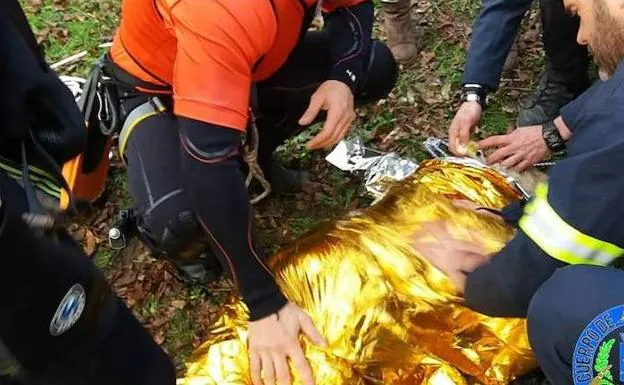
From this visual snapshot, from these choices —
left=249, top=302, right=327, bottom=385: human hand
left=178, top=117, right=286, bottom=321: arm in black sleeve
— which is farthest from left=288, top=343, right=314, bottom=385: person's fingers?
left=178, top=117, right=286, bottom=321: arm in black sleeve

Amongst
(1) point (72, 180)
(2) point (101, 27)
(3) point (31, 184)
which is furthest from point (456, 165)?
(2) point (101, 27)

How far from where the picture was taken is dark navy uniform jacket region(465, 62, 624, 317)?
1.61m

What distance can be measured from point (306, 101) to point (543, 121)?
95cm

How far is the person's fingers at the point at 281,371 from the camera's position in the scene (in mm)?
2008

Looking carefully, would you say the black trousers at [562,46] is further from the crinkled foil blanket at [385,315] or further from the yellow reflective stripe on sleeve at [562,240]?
the yellow reflective stripe on sleeve at [562,240]

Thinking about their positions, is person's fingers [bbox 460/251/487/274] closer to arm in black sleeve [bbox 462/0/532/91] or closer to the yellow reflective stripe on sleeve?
the yellow reflective stripe on sleeve

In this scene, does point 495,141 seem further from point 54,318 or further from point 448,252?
point 54,318

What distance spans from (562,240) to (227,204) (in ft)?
2.49

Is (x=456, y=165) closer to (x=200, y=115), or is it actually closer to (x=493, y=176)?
(x=493, y=176)

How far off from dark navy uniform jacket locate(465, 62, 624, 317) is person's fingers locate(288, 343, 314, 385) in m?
0.51

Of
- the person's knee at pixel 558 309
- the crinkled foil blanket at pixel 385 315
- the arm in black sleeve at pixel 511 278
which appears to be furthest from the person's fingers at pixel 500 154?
the person's knee at pixel 558 309

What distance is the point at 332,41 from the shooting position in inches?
98.8

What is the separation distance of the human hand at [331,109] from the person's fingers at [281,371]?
0.63m

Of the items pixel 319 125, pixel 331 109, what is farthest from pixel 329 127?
pixel 319 125
